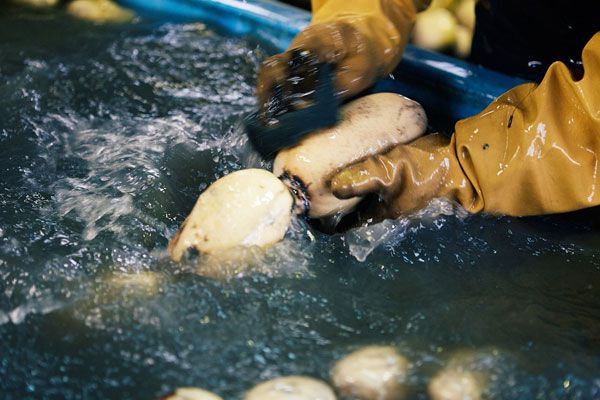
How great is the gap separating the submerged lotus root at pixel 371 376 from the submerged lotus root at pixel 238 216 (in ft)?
1.59

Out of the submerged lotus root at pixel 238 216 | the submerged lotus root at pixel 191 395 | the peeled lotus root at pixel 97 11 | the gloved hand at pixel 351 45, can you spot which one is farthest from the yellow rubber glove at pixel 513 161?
the peeled lotus root at pixel 97 11

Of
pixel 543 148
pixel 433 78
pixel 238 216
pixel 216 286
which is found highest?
pixel 543 148

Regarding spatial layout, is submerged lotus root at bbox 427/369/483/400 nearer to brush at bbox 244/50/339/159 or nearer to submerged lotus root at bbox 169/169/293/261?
submerged lotus root at bbox 169/169/293/261

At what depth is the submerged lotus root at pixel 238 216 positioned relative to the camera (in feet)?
6.22

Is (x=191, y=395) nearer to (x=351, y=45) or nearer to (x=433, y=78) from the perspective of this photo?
(x=351, y=45)

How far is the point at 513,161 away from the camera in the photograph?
2.11 metres

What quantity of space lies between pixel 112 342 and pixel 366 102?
47.7 inches

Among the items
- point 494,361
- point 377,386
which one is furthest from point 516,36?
point 377,386

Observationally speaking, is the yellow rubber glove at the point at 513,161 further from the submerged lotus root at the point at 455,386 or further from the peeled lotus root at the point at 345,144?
the submerged lotus root at the point at 455,386

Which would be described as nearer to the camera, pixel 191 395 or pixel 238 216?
pixel 191 395

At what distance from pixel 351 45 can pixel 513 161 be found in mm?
687

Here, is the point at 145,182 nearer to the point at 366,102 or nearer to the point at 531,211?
the point at 366,102

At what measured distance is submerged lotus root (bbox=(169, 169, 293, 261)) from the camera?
1.89 metres

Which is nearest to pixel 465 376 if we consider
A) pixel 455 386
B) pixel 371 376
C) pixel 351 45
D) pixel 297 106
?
pixel 455 386
